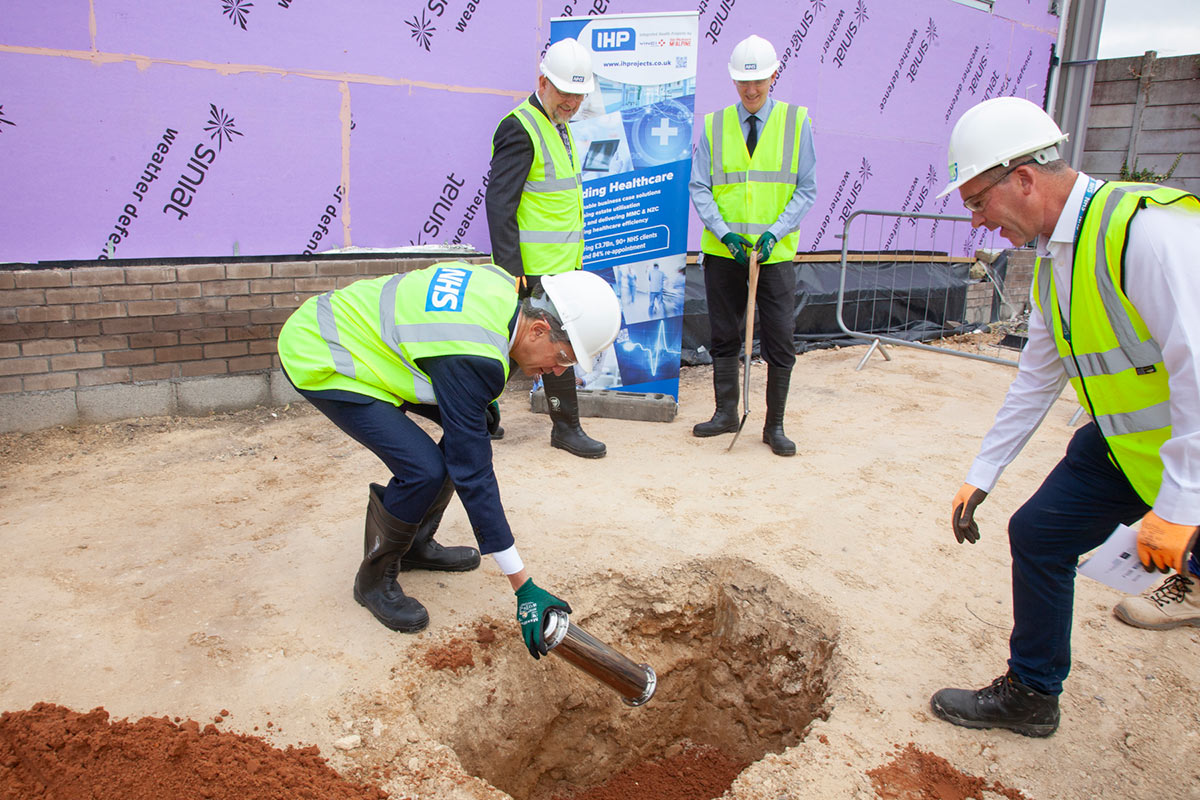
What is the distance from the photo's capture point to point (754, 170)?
4.77m

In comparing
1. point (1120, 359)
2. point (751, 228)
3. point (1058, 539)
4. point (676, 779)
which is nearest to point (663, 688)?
point (676, 779)

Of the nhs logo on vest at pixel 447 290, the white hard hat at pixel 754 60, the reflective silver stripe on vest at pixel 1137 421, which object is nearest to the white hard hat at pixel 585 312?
the nhs logo on vest at pixel 447 290

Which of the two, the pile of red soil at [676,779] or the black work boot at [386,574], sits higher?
the black work boot at [386,574]

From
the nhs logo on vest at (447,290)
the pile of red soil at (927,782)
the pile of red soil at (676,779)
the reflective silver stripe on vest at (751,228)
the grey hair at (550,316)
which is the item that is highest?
the reflective silver stripe on vest at (751,228)

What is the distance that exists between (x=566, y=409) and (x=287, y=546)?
182 centimetres

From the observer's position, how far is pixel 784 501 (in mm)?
4195

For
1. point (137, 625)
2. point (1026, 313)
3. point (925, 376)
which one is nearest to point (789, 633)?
point (137, 625)

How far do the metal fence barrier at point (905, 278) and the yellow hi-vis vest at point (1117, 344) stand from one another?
19.5 feet

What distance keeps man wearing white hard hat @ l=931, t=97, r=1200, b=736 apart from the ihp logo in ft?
11.3

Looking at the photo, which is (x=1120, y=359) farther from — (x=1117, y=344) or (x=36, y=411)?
(x=36, y=411)

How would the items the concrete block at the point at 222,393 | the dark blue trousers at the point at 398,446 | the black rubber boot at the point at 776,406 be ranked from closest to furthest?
the dark blue trousers at the point at 398,446 < the black rubber boot at the point at 776,406 < the concrete block at the point at 222,393

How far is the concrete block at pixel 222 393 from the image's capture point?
5145mm

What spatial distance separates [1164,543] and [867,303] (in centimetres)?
689

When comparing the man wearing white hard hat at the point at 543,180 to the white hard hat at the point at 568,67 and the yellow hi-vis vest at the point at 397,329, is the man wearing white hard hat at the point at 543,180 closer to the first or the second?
the white hard hat at the point at 568,67
